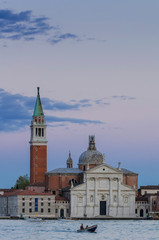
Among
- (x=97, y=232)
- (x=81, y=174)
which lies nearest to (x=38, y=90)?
(x=81, y=174)

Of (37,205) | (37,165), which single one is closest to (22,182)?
(37,165)

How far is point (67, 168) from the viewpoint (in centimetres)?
15388

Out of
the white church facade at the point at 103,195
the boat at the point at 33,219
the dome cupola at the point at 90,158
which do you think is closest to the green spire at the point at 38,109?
the dome cupola at the point at 90,158

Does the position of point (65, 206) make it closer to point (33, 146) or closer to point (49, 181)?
point (49, 181)

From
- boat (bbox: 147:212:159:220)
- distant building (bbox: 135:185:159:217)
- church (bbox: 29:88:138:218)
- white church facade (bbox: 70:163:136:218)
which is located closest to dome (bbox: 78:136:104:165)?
church (bbox: 29:88:138:218)

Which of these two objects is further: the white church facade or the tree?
the tree

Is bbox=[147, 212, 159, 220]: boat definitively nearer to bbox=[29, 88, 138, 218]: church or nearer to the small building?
bbox=[29, 88, 138, 218]: church

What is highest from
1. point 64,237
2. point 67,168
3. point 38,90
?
point 38,90

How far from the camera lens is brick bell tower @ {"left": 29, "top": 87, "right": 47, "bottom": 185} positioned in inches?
6220

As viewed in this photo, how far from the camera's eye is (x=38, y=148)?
159 meters

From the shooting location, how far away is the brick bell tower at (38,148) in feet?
518

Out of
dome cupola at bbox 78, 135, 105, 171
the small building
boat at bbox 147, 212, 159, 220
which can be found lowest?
boat at bbox 147, 212, 159, 220

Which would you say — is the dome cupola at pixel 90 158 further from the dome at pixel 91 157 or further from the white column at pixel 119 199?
the white column at pixel 119 199

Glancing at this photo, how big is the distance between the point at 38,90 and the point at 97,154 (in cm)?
1805
